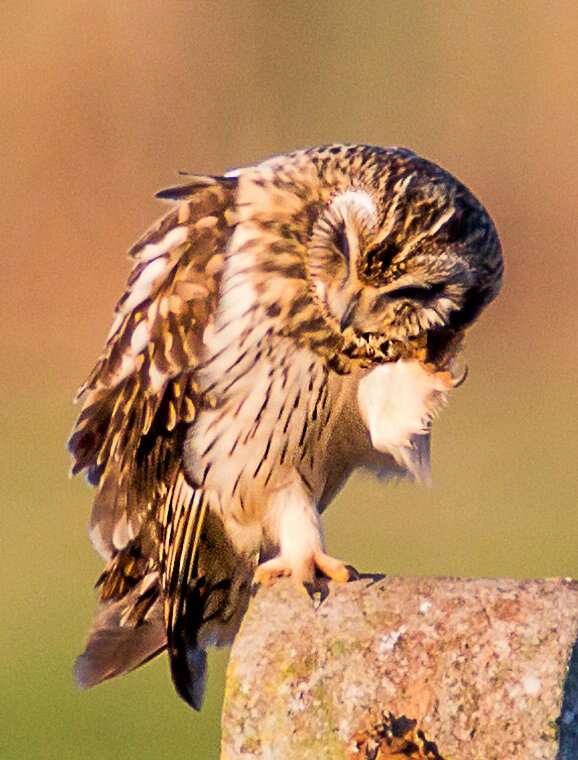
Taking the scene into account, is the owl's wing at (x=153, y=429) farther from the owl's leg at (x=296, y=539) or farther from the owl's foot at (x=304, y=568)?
the owl's foot at (x=304, y=568)

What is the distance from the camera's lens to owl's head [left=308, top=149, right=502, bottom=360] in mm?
5121

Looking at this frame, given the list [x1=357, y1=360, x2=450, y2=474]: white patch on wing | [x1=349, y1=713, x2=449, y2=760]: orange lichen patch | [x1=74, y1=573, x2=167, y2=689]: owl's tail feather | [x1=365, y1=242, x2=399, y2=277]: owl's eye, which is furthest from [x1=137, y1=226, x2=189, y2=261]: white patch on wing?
[x1=349, y1=713, x2=449, y2=760]: orange lichen patch

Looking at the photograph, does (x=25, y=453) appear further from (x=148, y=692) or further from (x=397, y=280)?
(x=397, y=280)

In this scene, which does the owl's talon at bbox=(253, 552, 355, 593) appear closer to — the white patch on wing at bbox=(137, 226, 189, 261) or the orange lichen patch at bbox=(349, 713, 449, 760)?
the white patch on wing at bbox=(137, 226, 189, 261)

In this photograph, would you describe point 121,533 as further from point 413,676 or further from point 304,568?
point 413,676

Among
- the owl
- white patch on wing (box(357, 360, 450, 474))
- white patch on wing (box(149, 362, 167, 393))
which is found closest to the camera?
the owl

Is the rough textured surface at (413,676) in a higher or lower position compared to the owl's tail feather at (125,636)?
higher

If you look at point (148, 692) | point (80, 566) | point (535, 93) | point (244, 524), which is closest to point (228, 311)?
point (244, 524)

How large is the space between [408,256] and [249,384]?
70 centimetres

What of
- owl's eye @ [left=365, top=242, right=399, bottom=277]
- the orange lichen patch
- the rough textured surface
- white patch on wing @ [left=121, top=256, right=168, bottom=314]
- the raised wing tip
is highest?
the raised wing tip

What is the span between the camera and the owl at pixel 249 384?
5.32 metres

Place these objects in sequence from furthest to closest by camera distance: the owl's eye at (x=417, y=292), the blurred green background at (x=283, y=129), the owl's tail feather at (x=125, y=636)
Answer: the blurred green background at (x=283, y=129) → the owl's tail feather at (x=125, y=636) → the owl's eye at (x=417, y=292)

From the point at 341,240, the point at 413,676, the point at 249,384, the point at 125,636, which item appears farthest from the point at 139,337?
the point at 413,676

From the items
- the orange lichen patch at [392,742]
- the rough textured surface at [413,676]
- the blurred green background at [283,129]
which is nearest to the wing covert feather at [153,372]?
the rough textured surface at [413,676]
